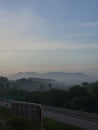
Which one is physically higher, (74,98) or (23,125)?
(74,98)

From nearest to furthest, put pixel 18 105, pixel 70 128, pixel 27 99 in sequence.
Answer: pixel 70 128 < pixel 18 105 < pixel 27 99

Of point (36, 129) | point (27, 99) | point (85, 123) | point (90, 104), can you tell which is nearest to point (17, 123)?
point (36, 129)

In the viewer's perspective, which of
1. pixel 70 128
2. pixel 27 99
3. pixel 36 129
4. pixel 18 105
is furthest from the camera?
pixel 27 99

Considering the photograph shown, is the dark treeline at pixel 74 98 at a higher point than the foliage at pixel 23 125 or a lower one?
higher

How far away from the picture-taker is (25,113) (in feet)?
128

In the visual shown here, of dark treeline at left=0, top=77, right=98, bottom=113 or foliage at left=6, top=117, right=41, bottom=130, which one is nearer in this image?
foliage at left=6, top=117, right=41, bottom=130

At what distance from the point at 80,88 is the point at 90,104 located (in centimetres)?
1250

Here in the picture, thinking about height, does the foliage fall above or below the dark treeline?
below

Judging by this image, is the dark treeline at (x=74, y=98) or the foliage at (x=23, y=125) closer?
the foliage at (x=23, y=125)

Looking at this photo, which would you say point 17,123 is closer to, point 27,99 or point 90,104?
point 90,104

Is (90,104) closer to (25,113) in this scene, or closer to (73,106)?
(73,106)

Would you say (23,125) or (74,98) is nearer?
(23,125)

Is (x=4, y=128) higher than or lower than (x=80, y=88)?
lower

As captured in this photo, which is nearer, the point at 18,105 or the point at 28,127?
the point at 28,127
